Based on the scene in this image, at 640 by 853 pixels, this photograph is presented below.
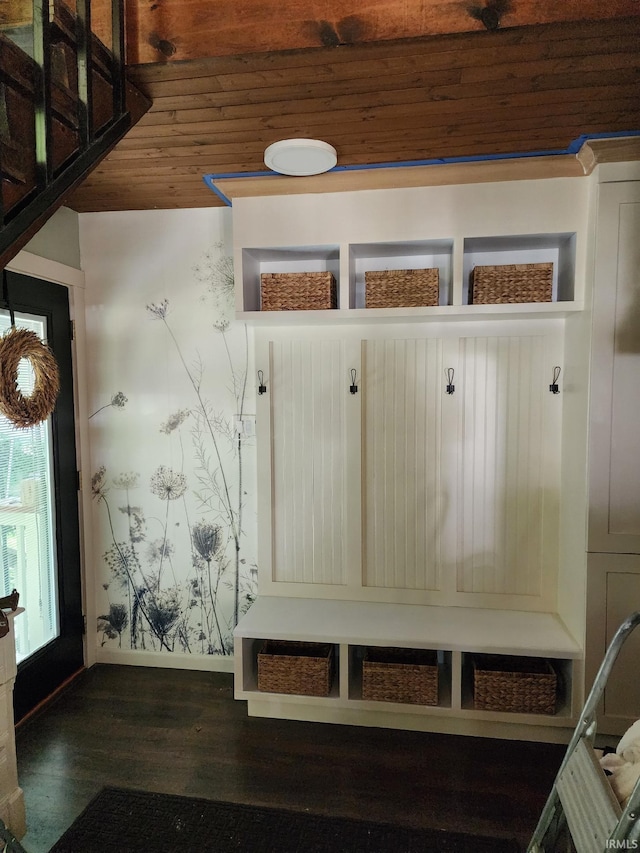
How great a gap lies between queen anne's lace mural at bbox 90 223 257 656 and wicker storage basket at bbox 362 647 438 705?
2.60 ft

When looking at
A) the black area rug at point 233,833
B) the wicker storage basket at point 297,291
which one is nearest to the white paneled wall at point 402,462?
the wicker storage basket at point 297,291

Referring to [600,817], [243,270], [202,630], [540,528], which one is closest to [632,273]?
[540,528]

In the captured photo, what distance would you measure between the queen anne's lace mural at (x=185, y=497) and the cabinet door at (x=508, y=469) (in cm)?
110

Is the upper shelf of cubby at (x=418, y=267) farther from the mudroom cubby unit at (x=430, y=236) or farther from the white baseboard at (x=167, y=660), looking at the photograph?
the white baseboard at (x=167, y=660)

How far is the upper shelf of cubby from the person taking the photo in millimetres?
2230

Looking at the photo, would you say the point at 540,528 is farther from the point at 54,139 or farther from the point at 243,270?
the point at 54,139

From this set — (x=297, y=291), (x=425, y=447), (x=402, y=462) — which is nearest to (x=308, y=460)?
(x=402, y=462)

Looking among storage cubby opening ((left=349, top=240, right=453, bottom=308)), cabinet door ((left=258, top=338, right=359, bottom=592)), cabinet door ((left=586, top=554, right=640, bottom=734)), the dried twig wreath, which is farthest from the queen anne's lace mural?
cabinet door ((left=586, top=554, right=640, bottom=734))

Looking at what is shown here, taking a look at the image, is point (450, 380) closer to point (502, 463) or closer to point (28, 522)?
point (502, 463)

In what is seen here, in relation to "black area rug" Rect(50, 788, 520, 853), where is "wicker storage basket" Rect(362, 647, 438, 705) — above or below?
above

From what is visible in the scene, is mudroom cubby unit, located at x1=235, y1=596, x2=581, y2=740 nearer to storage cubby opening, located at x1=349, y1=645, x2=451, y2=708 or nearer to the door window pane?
storage cubby opening, located at x1=349, y1=645, x2=451, y2=708

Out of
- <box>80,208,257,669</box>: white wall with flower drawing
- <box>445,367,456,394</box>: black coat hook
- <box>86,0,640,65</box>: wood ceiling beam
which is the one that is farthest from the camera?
<box>80,208,257,669</box>: white wall with flower drawing

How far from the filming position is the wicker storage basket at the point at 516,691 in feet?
7.26

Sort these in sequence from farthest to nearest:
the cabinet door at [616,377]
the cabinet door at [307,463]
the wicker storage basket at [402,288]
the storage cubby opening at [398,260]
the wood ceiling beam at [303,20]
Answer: the cabinet door at [307,463] → the storage cubby opening at [398,260] → the wicker storage basket at [402,288] → the cabinet door at [616,377] → the wood ceiling beam at [303,20]
